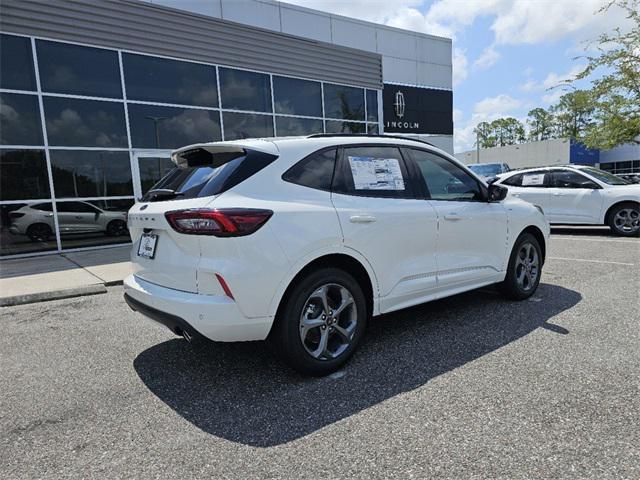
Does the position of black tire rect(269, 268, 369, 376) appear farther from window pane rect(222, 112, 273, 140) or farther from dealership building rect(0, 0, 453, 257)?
window pane rect(222, 112, 273, 140)

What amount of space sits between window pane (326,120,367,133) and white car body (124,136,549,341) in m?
11.0

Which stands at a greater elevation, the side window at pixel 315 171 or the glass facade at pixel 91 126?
the glass facade at pixel 91 126

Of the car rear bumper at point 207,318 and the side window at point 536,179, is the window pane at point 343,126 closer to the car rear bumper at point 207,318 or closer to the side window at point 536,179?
the side window at point 536,179

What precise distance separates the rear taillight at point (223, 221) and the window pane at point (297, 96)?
11233 millimetres

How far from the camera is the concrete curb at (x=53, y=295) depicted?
5.90 m

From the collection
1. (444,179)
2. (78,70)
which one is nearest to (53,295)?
(444,179)

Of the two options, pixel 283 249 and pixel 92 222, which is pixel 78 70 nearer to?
pixel 92 222

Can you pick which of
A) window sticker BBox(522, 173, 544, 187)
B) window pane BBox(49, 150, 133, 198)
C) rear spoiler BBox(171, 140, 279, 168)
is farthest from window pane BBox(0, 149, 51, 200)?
window sticker BBox(522, 173, 544, 187)

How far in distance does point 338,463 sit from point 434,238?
7.23 feet

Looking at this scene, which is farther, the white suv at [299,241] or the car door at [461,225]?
the car door at [461,225]

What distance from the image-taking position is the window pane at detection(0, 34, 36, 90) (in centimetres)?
925

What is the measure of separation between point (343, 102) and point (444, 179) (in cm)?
1180

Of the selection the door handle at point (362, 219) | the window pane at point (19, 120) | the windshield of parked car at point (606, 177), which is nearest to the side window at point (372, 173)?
the door handle at point (362, 219)

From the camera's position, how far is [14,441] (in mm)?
2543
